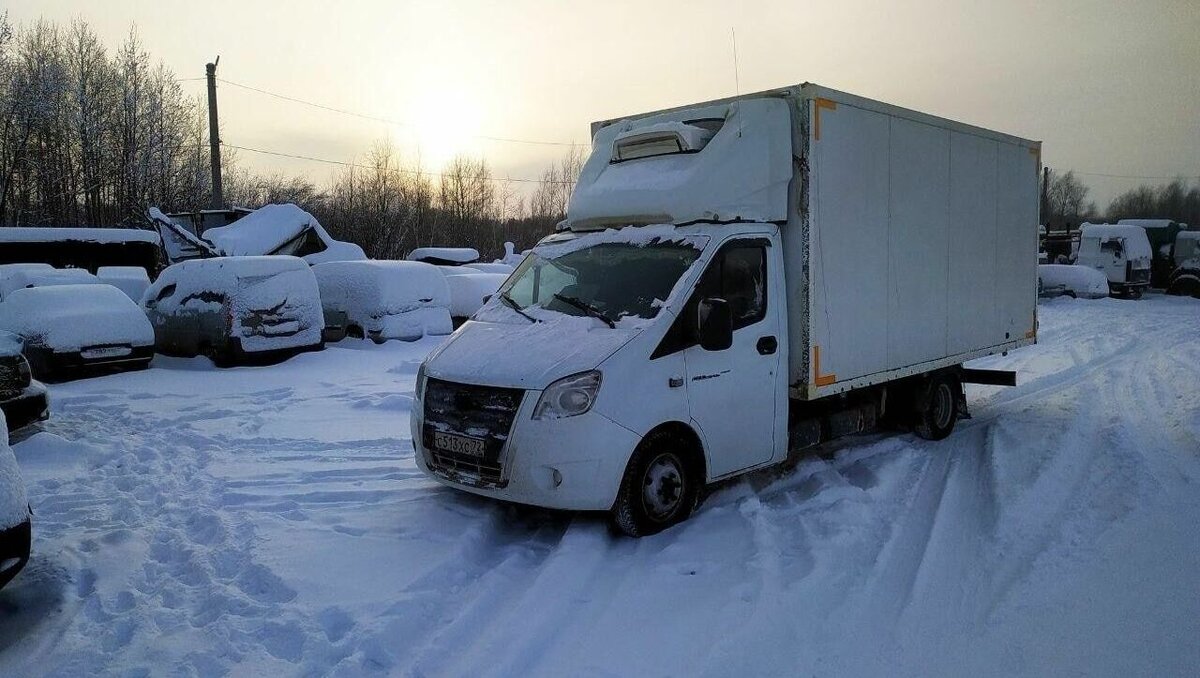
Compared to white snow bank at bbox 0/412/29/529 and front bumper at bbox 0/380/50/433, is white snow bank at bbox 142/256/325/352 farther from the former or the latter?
white snow bank at bbox 0/412/29/529

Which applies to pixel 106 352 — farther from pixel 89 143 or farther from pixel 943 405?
pixel 89 143

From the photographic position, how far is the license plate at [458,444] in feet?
16.0

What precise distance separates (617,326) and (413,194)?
41018 millimetres

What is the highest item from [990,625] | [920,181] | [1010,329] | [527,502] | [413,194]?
[413,194]

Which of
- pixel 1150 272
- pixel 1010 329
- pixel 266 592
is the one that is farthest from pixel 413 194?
pixel 266 592

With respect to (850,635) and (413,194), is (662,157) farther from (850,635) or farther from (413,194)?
(413,194)

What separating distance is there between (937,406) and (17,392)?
8793 millimetres

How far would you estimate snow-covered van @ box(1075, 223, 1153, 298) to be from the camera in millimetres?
29203

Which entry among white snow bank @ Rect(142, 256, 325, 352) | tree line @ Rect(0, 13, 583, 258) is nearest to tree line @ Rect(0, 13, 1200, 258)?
tree line @ Rect(0, 13, 583, 258)

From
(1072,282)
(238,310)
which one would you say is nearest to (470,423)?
(238,310)

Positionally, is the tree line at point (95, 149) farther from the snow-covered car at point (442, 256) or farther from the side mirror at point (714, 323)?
the side mirror at point (714, 323)

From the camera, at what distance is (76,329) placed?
10.1m

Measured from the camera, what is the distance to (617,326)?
5.09m

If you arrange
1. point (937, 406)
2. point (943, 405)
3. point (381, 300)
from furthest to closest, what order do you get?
point (381, 300) → point (943, 405) → point (937, 406)
